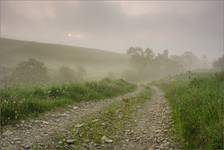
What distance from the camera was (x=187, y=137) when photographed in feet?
25.9

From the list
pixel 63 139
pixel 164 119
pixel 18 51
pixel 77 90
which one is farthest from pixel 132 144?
pixel 18 51

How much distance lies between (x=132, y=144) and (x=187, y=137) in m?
1.79

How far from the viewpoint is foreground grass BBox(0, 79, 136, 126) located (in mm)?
11230

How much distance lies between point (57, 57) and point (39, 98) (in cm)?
10755

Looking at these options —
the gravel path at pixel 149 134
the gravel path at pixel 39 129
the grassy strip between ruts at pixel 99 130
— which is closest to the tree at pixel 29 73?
the gravel path at pixel 39 129

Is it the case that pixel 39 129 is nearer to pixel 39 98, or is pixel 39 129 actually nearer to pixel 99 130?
pixel 99 130

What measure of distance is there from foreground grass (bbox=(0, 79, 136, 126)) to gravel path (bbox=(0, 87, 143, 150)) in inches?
24.3

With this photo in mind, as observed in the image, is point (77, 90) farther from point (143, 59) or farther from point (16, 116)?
point (143, 59)

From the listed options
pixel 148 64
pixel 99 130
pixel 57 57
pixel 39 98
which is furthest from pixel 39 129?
pixel 57 57

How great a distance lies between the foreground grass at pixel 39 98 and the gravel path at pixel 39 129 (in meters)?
0.62

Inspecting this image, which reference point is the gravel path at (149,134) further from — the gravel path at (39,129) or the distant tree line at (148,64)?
the distant tree line at (148,64)

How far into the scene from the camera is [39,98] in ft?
49.4

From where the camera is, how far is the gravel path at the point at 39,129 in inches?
322

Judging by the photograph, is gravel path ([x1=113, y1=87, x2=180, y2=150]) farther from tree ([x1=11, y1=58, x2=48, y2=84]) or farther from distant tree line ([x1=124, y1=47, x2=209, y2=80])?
distant tree line ([x1=124, y1=47, x2=209, y2=80])
